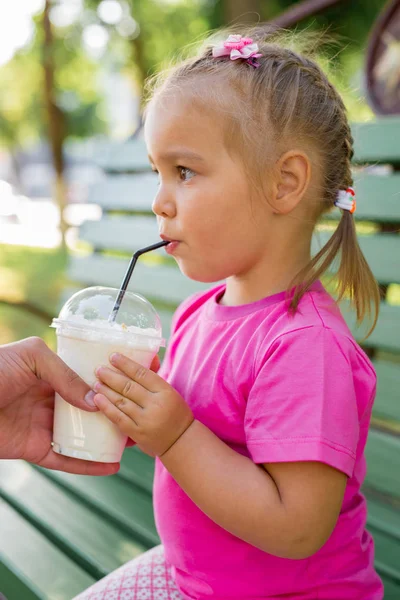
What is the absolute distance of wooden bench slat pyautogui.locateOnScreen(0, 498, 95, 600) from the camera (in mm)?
1656

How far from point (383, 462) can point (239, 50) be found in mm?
1321

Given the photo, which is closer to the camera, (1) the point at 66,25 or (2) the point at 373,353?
(2) the point at 373,353

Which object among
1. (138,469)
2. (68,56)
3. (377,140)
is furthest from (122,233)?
(68,56)

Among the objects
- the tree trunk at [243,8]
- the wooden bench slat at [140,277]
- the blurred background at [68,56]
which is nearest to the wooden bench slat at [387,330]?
the wooden bench slat at [140,277]

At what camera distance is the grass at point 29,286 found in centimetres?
567

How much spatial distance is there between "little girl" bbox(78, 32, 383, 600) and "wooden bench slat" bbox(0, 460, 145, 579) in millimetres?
234

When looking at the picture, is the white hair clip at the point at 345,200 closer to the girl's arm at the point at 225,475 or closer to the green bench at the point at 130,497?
the green bench at the point at 130,497

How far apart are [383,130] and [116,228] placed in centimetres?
149

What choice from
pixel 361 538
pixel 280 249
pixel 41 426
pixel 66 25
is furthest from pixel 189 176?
pixel 66 25

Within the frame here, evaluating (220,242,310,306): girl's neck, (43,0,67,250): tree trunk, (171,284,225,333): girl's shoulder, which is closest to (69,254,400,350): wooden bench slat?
(171,284,225,333): girl's shoulder

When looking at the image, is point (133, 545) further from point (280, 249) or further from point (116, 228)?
point (116, 228)

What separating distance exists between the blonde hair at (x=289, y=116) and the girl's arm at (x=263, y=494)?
1.06 feet

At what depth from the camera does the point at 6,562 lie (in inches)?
68.6

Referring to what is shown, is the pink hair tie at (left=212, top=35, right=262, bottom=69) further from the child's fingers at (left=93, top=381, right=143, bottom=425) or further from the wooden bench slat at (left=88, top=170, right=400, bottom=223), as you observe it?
the child's fingers at (left=93, top=381, right=143, bottom=425)
